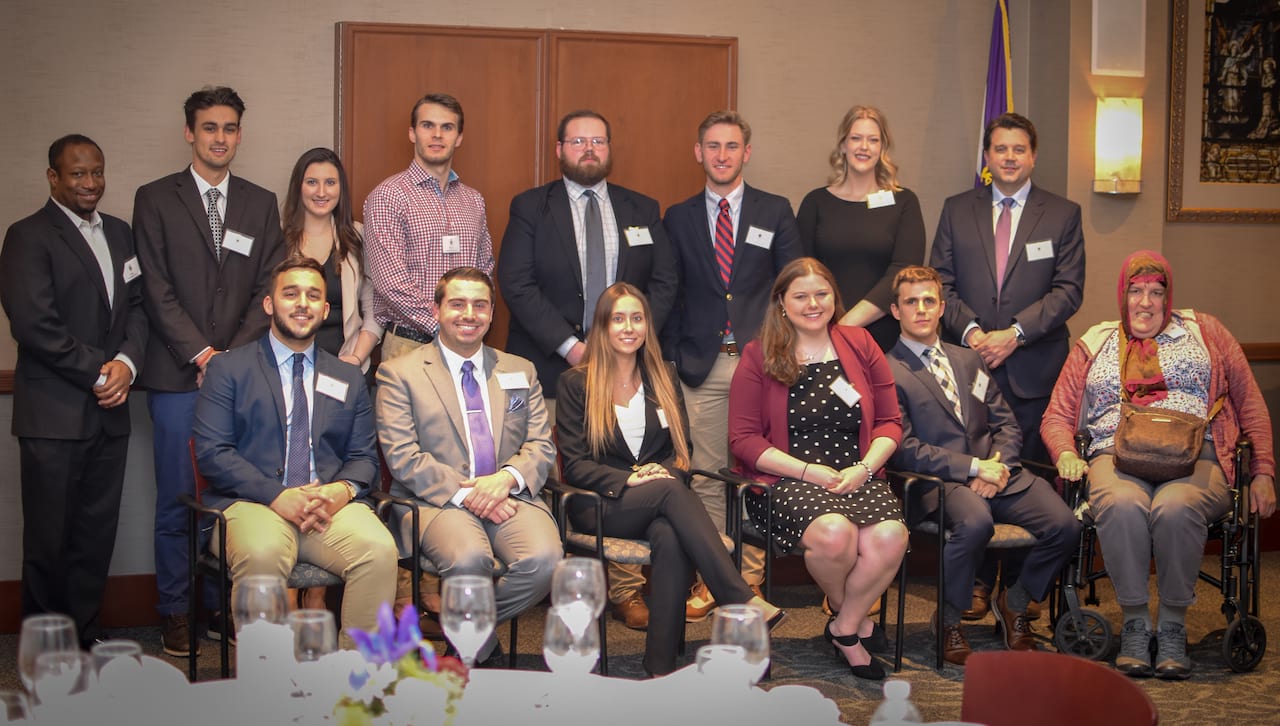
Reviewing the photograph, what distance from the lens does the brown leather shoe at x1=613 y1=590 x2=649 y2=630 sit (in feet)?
15.9

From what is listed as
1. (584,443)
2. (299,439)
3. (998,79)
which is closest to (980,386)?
(584,443)

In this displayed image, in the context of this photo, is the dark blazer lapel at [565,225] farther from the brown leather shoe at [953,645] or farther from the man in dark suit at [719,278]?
the brown leather shoe at [953,645]

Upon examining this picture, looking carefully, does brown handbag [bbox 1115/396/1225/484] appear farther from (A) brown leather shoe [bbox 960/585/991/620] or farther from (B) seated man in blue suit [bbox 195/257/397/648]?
(B) seated man in blue suit [bbox 195/257/397/648]

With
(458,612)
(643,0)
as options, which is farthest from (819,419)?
(458,612)

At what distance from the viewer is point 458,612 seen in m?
1.97

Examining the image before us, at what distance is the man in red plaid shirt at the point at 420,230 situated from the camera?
4633 millimetres

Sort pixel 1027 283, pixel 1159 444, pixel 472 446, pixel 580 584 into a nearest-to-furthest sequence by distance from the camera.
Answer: pixel 580 584, pixel 472 446, pixel 1159 444, pixel 1027 283

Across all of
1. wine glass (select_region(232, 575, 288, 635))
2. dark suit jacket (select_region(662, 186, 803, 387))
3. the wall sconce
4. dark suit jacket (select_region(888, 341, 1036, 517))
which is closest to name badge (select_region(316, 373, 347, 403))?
dark suit jacket (select_region(662, 186, 803, 387))

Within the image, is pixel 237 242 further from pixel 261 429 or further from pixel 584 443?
pixel 584 443

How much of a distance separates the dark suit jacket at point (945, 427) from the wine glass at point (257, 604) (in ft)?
10.0

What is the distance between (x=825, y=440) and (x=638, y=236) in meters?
1.15

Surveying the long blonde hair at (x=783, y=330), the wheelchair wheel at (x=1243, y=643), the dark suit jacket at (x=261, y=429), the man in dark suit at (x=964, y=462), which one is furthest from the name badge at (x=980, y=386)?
the dark suit jacket at (x=261, y=429)

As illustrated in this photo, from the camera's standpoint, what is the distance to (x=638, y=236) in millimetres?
4906

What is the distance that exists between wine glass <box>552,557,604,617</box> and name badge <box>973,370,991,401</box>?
114 inches
